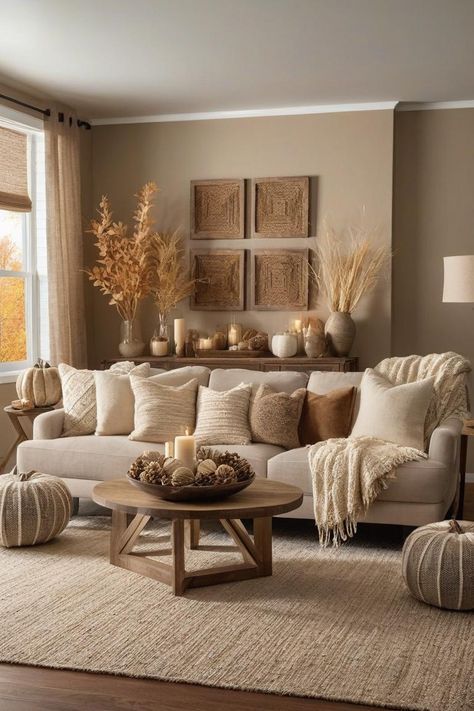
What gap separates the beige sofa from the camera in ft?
14.8

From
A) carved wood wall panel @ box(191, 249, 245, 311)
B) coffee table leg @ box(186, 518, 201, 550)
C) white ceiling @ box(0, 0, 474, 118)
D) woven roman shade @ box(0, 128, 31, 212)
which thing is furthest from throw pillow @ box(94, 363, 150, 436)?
white ceiling @ box(0, 0, 474, 118)

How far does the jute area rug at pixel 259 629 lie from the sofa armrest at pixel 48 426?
99cm

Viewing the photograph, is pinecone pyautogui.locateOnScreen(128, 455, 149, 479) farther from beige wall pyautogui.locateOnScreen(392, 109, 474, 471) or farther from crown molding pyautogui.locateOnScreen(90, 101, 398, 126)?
crown molding pyautogui.locateOnScreen(90, 101, 398, 126)

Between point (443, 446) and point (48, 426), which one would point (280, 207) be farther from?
point (443, 446)

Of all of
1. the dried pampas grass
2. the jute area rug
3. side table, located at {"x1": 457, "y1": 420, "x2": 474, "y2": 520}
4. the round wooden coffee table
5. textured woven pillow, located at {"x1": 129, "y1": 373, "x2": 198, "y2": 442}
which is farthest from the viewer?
the dried pampas grass

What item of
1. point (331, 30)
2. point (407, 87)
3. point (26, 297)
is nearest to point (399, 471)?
point (331, 30)

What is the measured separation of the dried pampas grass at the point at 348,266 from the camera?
6.74 metres

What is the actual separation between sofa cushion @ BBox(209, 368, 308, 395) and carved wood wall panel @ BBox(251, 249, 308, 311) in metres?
1.62

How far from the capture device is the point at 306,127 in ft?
23.1

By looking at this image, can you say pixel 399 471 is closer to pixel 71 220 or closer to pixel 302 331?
pixel 302 331

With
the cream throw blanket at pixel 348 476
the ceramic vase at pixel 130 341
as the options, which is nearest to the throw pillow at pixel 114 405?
the cream throw blanket at pixel 348 476

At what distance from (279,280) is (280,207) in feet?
1.85

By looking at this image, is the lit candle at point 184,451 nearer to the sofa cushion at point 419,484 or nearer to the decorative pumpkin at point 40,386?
the sofa cushion at point 419,484

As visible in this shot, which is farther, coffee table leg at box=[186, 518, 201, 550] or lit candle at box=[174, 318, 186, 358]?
lit candle at box=[174, 318, 186, 358]
